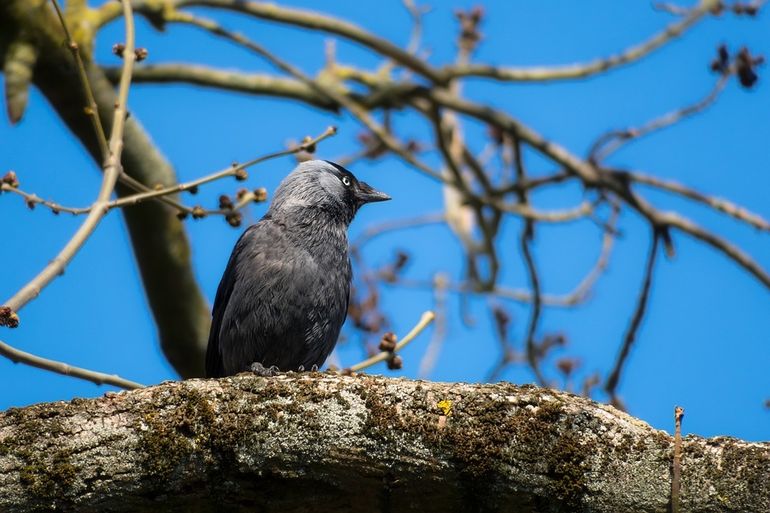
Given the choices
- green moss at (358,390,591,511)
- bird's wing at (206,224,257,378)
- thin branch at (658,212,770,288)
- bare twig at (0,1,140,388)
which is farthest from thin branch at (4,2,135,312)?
thin branch at (658,212,770,288)

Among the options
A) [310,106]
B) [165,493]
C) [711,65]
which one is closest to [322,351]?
[310,106]

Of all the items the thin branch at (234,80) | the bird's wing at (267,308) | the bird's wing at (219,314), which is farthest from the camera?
the thin branch at (234,80)

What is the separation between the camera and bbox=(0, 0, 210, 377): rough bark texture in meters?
5.68

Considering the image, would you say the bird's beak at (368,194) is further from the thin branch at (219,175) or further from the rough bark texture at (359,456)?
the rough bark texture at (359,456)

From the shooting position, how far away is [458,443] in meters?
3.06

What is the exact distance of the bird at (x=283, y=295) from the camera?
5.42 meters

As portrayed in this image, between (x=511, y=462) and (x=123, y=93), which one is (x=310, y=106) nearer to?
(x=123, y=93)

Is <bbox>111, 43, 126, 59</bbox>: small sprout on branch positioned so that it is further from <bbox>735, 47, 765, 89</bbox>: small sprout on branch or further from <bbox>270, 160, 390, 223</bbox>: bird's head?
<bbox>735, 47, 765, 89</bbox>: small sprout on branch

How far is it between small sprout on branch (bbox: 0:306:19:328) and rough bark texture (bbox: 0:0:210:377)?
8.16 feet

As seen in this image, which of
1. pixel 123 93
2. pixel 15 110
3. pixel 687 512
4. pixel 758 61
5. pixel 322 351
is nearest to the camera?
pixel 687 512

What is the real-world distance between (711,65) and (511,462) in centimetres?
432

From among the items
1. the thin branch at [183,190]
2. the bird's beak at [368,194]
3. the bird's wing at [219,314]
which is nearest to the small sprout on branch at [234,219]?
the thin branch at [183,190]

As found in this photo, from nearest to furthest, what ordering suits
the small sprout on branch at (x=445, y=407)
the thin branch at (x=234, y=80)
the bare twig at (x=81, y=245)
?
the small sprout on branch at (x=445, y=407) → the bare twig at (x=81, y=245) → the thin branch at (x=234, y=80)

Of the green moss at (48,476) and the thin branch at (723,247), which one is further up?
the thin branch at (723,247)
